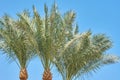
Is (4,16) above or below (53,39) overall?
above

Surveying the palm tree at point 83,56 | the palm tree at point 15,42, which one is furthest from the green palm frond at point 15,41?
the palm tree at point 83,56

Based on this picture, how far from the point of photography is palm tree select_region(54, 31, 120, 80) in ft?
75.8

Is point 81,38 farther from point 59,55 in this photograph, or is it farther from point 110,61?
point 110,61

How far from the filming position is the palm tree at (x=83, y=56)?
23109 millimetres

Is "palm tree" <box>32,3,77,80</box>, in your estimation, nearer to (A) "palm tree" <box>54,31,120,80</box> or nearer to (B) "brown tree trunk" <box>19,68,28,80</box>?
(A) "palm tree" <box>54,31,120,80</box>

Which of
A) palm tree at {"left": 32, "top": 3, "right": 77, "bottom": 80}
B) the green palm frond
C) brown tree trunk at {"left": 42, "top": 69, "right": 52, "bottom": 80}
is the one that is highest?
the green palm frond

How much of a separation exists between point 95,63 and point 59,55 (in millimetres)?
2674

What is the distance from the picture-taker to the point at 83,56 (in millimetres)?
23609

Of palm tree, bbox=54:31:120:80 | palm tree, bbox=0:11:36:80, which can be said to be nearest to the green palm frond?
palm tree, bbox=0:11:36:80

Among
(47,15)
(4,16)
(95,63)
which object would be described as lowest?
(95,63)

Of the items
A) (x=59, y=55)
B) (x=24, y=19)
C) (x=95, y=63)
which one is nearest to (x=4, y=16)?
(x=24, y=19)

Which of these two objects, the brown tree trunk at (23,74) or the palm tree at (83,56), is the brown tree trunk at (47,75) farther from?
the brown tree trunk at (23,74)

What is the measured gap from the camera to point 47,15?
2256 cm

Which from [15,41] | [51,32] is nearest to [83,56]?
[51,32]
